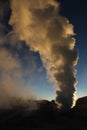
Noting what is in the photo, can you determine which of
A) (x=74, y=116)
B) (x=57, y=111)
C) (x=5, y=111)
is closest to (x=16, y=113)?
(x=5, y=111)

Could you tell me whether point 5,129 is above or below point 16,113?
below

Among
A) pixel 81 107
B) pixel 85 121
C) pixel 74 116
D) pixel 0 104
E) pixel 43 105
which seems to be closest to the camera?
pixel 85 121

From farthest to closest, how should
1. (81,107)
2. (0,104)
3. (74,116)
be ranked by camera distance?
(0,104) → (81,107) → (74,116)

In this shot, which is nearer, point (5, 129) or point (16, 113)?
point (5, 129)

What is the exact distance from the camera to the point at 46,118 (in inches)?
2884

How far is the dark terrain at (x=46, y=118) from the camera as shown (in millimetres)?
65062

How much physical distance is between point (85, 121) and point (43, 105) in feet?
75.0

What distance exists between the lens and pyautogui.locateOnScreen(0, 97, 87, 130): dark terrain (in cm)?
6506

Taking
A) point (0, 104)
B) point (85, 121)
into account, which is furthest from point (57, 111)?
point (0, 104)

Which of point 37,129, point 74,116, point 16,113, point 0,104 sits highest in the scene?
point 0,104

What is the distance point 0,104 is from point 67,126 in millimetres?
42495

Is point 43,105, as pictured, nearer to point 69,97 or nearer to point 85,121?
point 69,97

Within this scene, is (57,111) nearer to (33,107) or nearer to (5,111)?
(33,107)

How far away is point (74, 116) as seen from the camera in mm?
75438
